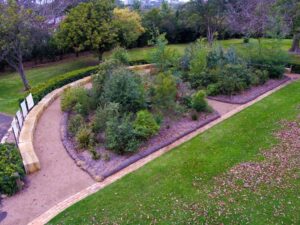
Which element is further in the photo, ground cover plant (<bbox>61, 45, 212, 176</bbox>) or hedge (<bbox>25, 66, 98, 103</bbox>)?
hedge (<bbox>25, 66, 98, 103</bbox>)

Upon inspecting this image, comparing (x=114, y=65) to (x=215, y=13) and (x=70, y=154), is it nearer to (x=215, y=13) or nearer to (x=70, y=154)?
(x=70, y=154)

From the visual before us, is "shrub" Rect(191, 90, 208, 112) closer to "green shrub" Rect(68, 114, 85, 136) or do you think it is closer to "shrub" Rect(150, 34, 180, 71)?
"green shrub" Rect(68, 114, 85, 136)

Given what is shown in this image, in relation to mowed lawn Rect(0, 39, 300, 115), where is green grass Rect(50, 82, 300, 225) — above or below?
below

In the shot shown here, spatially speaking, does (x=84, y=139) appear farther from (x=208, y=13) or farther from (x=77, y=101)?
(x=208, y=13)

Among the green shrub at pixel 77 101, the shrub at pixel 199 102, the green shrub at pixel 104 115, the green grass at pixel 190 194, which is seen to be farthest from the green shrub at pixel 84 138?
the shrub at pixel 199 102

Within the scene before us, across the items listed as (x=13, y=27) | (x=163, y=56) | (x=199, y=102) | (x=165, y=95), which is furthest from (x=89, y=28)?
(x=199, y=102)

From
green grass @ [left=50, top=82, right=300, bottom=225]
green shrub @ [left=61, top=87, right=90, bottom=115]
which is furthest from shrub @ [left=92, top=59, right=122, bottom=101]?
green grass @ [left=50, top=82, right=300, bottom=225]

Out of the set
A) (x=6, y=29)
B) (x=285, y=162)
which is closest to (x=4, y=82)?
(x=6, y=29)
